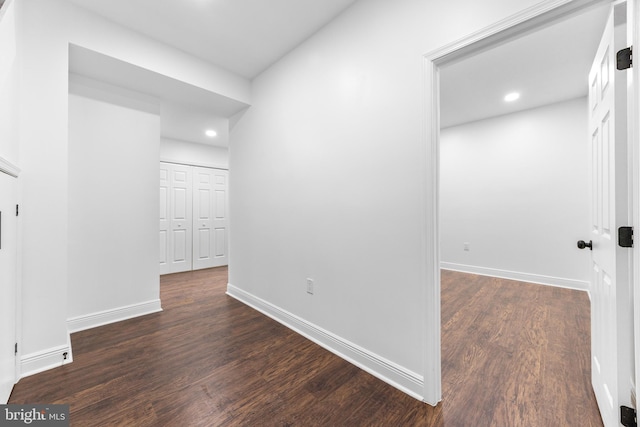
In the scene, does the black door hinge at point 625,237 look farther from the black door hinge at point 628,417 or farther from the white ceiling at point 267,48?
the white ceiling at point 267,48

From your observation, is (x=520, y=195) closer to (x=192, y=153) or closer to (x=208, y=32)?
(x=208, y=32)

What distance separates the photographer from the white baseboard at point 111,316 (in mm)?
2473

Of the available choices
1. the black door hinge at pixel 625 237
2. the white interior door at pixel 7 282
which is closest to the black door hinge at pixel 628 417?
the black door hinge at pixel 625 237

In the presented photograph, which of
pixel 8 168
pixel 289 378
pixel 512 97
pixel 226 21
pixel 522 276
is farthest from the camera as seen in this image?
pixel 522 276

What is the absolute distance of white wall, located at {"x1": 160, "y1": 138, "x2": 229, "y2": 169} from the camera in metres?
4.89

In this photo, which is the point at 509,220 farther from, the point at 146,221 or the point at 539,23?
the point at 146,221

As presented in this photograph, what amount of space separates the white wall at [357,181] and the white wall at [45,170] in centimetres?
162

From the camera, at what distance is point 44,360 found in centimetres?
186

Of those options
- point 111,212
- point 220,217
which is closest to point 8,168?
point 111,212

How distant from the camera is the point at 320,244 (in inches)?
89.4

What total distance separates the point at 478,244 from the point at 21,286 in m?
5.55

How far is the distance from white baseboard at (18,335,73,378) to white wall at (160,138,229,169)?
364cm

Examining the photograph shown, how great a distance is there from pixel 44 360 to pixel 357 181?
260cm

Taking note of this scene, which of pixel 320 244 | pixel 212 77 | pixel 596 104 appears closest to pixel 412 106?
pixel 596 104
